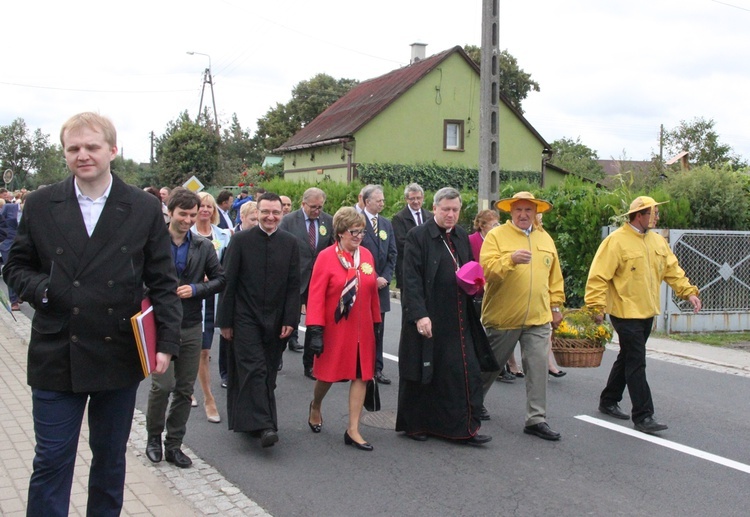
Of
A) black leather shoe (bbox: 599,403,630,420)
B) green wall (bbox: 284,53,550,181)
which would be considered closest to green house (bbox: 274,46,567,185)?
green wall (bbox: 284,53,550,181)

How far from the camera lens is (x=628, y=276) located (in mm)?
6883

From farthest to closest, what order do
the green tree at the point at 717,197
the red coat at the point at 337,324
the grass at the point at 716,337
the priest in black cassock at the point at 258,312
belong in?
the green tree at the point at 717,197
the grass at the point at 716,337
the red coat at the point at 337,324
the priest in black cassock at the point at 258,312

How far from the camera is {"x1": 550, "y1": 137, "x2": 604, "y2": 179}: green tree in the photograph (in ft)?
171

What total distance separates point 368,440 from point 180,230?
7.53 ft

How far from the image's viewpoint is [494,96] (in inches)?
627

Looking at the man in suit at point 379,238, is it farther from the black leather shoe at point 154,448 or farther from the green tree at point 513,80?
the green tree at point 513,80

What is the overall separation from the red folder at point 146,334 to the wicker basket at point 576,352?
4.71 meters

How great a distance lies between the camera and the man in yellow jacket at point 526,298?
658 centimetres

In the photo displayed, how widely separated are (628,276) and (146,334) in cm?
455

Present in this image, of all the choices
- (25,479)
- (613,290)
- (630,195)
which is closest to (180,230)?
(25,479)

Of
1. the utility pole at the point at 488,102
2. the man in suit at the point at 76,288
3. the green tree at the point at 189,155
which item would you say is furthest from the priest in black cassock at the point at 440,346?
the green tree at the point at 189,155

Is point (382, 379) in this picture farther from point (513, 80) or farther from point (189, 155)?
point (513, 80)

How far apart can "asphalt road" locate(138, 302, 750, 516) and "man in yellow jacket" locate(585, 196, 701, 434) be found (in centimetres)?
39

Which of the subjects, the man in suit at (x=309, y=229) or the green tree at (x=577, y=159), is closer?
the man in suit at (x=309, y=229)
